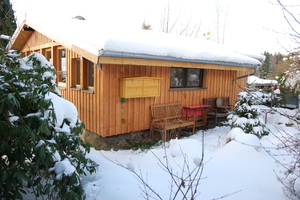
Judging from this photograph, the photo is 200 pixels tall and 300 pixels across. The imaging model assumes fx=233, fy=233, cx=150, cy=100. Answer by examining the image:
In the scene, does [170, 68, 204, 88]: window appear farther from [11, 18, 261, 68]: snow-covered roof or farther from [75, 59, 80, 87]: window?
[75, 59, 80, 87]: window

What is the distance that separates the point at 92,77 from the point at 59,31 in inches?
66.1

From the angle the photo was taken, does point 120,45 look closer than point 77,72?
Yes

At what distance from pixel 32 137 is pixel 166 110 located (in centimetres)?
586

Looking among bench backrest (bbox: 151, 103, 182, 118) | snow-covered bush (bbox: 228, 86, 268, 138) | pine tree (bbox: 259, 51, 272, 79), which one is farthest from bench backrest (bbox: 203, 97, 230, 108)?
pine tree (bbox: 259, 51, 272, 79)

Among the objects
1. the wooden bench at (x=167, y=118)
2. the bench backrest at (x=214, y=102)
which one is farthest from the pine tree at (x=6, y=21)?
the bench backrest at (x=214, y=102)

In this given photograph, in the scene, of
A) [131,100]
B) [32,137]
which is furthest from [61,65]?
[32,137]

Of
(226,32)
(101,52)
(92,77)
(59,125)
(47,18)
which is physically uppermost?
(226,32)

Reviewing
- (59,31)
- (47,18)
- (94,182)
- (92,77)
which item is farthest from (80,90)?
(94,182)

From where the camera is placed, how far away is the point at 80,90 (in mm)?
7160

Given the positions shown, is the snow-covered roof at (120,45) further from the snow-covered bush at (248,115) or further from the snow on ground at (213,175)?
the snow on ground at (213,175)

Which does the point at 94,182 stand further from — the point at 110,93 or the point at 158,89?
the point at 158,89

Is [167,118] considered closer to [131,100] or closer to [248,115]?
[131,100]

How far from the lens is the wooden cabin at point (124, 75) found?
5809mm

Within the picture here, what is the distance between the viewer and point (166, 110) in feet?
24.8
